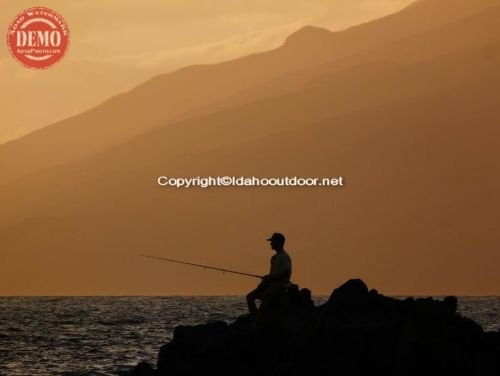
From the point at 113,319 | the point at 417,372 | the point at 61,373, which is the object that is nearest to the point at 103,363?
the point at 61,373

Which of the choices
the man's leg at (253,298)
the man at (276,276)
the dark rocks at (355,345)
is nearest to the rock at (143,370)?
the dark rocks at (355,345)

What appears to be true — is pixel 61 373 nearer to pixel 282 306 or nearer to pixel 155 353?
pixel 155 353

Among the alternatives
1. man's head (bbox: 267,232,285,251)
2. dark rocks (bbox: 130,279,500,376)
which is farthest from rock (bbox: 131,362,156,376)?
man's head (bbox: 267,232,285,251)

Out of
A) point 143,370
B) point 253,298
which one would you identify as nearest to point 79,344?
point 143,370

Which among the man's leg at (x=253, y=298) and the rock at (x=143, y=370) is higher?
the man's leg at (x=253, y=298)

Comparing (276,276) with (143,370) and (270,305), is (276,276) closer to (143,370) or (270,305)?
(270,305)

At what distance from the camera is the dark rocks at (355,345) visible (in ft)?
52.5

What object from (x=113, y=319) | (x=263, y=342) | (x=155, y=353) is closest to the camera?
(x=263, y=342)

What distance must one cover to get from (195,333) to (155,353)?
1475 centimetres

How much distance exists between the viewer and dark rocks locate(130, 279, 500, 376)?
631 inches

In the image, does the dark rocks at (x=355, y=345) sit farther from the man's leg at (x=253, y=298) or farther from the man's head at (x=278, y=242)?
the man's head at (x=278, y=242)

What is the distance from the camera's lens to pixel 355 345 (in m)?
16.3

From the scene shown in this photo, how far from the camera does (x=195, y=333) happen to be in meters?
19.1

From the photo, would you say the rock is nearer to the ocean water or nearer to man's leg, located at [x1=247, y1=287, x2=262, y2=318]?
man's leg, located at [x1=247, y1=287, x2=262, y2=318]
